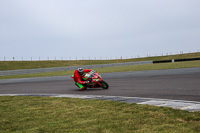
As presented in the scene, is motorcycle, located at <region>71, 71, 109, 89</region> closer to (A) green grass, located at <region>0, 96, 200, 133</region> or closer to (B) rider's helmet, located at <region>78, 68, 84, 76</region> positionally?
(B) rider's helmet, located at <region>78, 68, 84, 76</region>

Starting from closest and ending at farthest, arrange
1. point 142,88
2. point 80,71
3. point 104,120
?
point 104,120, point 142,88, point 80,71

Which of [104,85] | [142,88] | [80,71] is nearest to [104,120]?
[142,88]

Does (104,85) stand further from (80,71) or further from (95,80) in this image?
(80,71)

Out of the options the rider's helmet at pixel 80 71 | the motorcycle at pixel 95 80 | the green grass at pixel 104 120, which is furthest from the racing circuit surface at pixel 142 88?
the green grass at pixel 104 120

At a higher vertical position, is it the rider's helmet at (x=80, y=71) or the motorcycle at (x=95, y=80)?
the rider's helmet at (x=80, y=71)

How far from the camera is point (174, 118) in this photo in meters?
5.03

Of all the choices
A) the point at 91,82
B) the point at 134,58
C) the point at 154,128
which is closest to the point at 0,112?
the point at 154,128

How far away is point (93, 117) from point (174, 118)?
1.72 m

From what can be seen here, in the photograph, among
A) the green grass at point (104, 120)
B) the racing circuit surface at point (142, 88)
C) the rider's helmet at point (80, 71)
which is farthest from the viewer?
the rider's helmet at point (80, 71)

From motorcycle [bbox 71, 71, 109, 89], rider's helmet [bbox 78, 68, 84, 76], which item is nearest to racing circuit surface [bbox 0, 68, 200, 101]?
motorcycle [bbox 71, 71, 109, 89]

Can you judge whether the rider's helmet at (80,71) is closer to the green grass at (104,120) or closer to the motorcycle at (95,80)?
the motorcycle at (95,80)

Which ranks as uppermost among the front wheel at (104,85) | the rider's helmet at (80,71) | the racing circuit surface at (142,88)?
the rider's helmet at (80,71)

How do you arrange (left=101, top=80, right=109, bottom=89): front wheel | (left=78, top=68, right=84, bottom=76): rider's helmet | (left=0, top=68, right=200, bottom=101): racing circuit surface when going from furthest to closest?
(left=78, top=68, right=84, bottom=76): rider's helmet
(left=101, top=80, right=109, bottom=89): front wheel
(left=0, top=68, right=200, bottom=101): racing circuit surface

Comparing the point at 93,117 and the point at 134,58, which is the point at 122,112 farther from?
the point at 134,58
